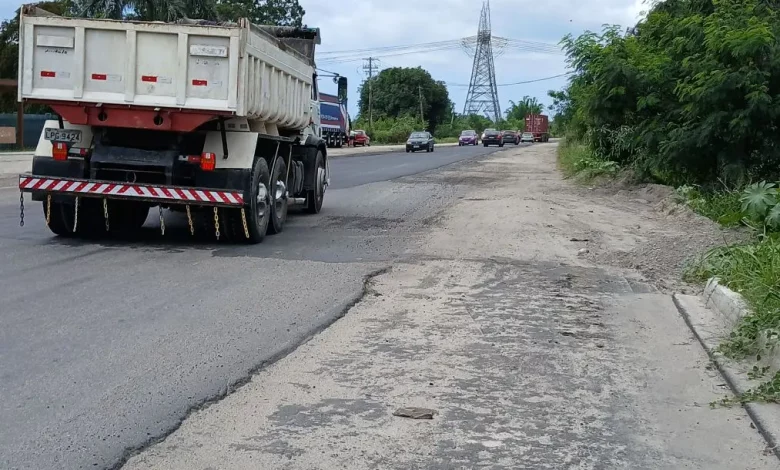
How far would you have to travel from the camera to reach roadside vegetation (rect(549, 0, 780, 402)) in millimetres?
12227

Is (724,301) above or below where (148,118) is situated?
below

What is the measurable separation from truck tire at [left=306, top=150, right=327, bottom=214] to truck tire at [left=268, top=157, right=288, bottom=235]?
2.16 meters

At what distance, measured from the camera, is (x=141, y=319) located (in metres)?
7.56

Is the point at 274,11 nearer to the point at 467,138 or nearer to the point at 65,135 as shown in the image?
the point at 467,138

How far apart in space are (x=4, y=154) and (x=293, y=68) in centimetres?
2252

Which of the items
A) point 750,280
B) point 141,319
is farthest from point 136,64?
point 750,280

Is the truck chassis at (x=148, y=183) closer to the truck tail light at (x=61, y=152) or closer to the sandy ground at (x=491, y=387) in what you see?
the truck tail light at (x=61, y=152)

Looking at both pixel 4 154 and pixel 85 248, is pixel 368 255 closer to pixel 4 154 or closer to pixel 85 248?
pixel 85 248

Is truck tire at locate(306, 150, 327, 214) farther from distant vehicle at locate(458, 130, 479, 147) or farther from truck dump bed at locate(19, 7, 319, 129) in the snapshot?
distant vehicle at locate(458, 130, 479, 147)

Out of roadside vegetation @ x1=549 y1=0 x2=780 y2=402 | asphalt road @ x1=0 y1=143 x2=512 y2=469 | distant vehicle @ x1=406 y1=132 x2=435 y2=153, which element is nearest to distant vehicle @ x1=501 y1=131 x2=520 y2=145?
distant vehicle @ x1=406 y1=132 x2=435 y2=153

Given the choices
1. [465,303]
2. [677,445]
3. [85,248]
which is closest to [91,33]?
[85,248]

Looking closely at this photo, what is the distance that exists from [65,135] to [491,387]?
782cm

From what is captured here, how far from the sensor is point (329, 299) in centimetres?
A: 875

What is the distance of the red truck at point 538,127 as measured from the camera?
327 feet
